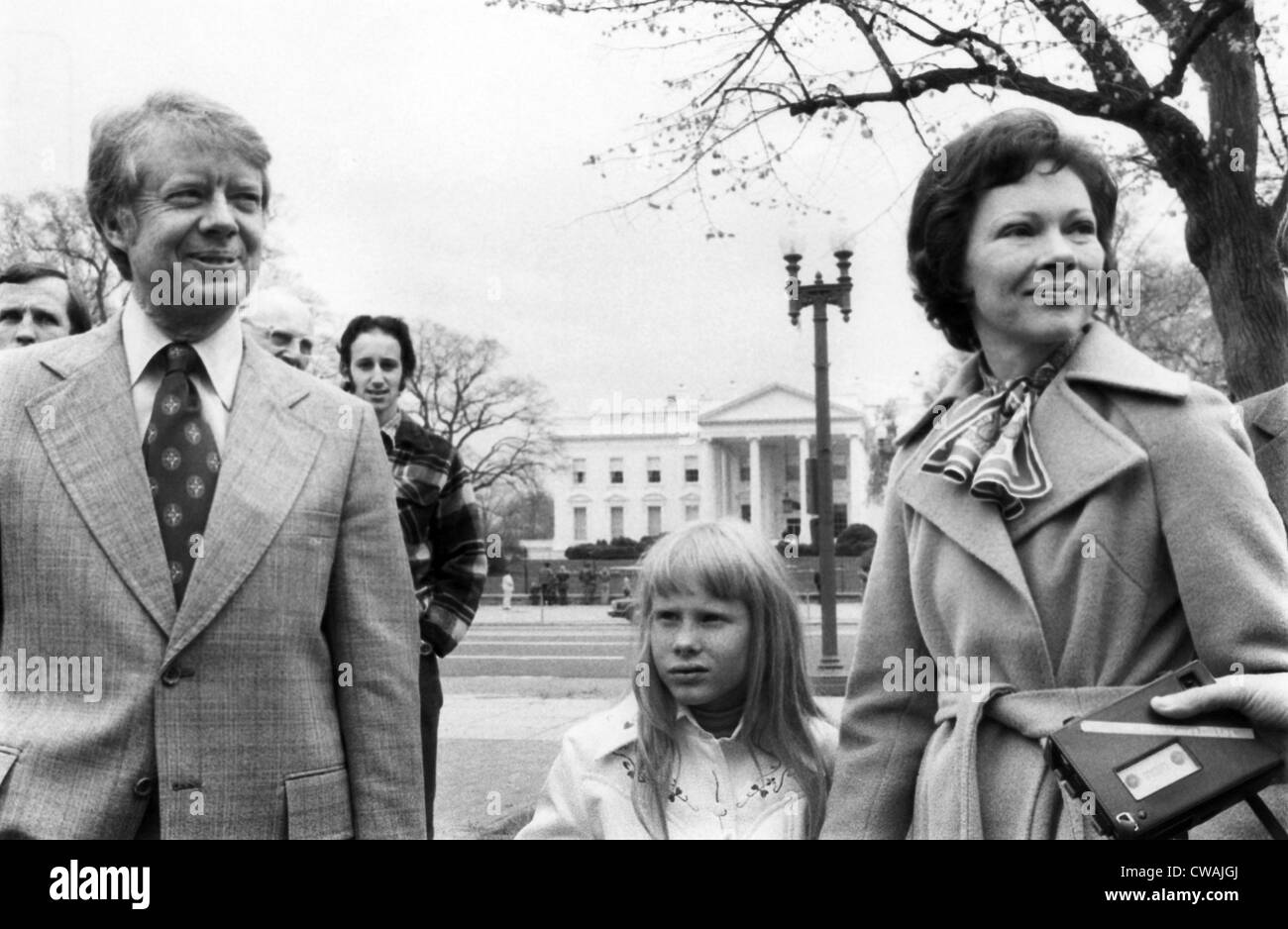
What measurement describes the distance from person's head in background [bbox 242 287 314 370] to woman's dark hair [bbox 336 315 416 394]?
0.38ft

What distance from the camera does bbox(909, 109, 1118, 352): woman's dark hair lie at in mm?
1650

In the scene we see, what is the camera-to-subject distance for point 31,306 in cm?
272

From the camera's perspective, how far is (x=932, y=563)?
5.49 ft

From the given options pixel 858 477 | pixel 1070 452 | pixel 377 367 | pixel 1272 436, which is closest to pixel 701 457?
pixel 377 367

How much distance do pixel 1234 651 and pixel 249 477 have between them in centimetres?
133

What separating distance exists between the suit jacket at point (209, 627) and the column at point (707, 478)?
1.05 m

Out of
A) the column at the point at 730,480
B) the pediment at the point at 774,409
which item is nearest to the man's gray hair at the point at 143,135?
the column at the point at 730,480

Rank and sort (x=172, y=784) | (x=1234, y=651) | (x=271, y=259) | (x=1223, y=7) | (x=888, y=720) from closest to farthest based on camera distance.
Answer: (x=1234, y=651) → (x=172, y=784) → (x=888, y=720) → (x=1223, y=7) → (x=271, y=259)

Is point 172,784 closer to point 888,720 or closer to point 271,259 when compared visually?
point 888,720

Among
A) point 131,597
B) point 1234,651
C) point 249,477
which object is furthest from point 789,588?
point 131,597

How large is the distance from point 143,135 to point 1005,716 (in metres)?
1.46

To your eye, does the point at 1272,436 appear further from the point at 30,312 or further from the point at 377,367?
the point at 30,312
